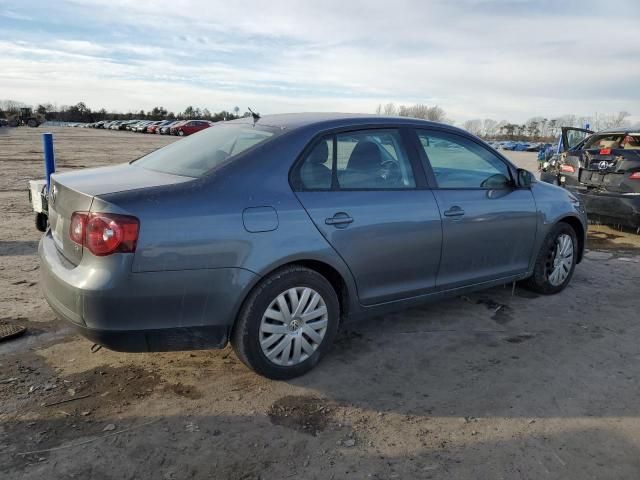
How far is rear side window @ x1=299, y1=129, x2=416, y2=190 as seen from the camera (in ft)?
11.3

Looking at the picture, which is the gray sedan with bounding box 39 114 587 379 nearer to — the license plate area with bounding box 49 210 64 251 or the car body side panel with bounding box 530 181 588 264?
the license plate area with bounding box 49 210 64 251

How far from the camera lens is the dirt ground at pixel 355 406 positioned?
8.52 ft

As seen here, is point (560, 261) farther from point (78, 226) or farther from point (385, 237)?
point (78, 226)

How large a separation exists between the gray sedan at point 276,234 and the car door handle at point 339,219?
0.03ft

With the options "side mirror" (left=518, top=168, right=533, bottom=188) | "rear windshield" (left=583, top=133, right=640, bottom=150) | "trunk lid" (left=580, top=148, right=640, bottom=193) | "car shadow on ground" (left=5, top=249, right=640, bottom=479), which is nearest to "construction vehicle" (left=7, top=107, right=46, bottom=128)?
"rear windshield" (left=583, top=133, right=640, bottom=150)

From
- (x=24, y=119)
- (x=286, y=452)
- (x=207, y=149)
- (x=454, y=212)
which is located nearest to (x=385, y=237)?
(x=454, y=212)

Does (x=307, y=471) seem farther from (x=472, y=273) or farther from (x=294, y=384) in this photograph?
(x=472, y=273)

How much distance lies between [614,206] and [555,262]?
3109 mm

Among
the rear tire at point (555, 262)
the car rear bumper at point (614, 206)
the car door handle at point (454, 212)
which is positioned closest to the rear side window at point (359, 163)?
the car door handle at point (454, 212)

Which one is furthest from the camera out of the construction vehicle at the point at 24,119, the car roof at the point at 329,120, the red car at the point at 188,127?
the construction vehicle at the point at 24,119

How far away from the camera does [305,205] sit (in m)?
3.27

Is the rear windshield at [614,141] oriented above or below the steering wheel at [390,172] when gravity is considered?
above

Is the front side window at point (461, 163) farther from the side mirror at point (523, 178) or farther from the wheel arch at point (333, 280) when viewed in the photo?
the wheel arch at point (333, 280)

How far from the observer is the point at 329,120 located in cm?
369
